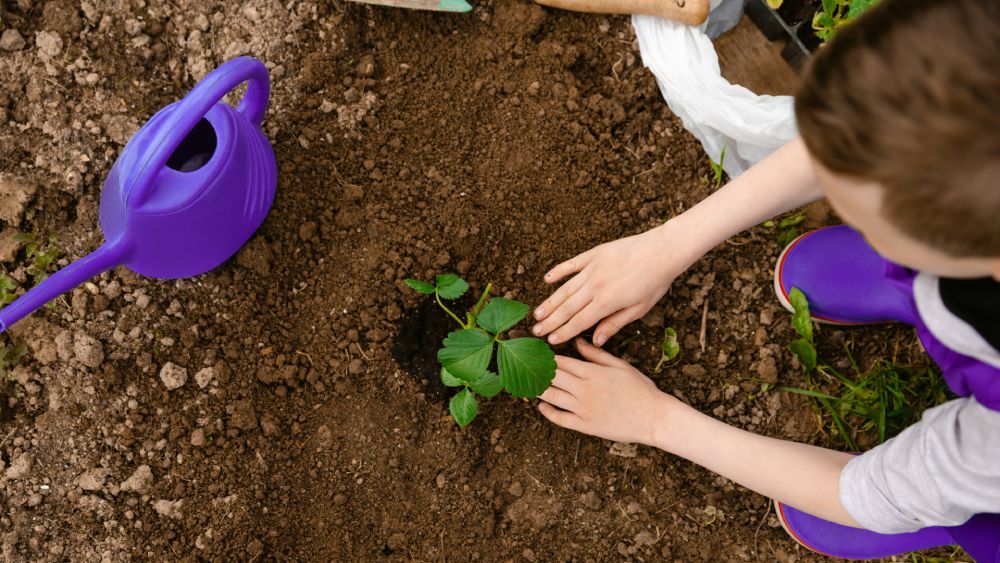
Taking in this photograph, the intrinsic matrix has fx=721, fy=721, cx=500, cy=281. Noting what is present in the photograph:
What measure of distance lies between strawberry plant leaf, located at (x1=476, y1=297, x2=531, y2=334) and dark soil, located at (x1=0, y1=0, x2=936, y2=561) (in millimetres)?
216

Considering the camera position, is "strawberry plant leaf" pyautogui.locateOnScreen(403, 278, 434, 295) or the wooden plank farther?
the wooden plank

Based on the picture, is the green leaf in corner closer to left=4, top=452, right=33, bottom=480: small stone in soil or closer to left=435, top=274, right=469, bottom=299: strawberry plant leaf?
left=435, top=274, right=469, bottom=299: strawberry plant leaf

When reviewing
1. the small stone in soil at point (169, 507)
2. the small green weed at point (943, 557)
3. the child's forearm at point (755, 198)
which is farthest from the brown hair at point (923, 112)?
the small stone in soil at point (169, 507)

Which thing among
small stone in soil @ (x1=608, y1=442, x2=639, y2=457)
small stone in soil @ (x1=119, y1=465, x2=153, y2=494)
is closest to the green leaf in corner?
small stone in soil @ (x1=608, y1=442, x2=639, y2=457)

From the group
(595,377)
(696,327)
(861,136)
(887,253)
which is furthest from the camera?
(696,327)

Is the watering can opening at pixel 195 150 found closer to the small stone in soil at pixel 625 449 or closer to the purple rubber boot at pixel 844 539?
the small stone in soil at pixel 625 449

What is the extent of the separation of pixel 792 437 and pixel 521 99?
0.81 meters

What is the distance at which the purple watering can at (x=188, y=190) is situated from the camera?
103 centimetres

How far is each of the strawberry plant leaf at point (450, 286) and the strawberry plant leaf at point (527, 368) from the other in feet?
0.49

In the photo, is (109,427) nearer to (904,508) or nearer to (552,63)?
(552,63)

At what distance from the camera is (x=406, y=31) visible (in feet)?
4.59

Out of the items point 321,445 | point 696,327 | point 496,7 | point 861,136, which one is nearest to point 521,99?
point 496,7

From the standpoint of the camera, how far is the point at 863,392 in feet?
4.33

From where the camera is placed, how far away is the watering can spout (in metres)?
1.02
